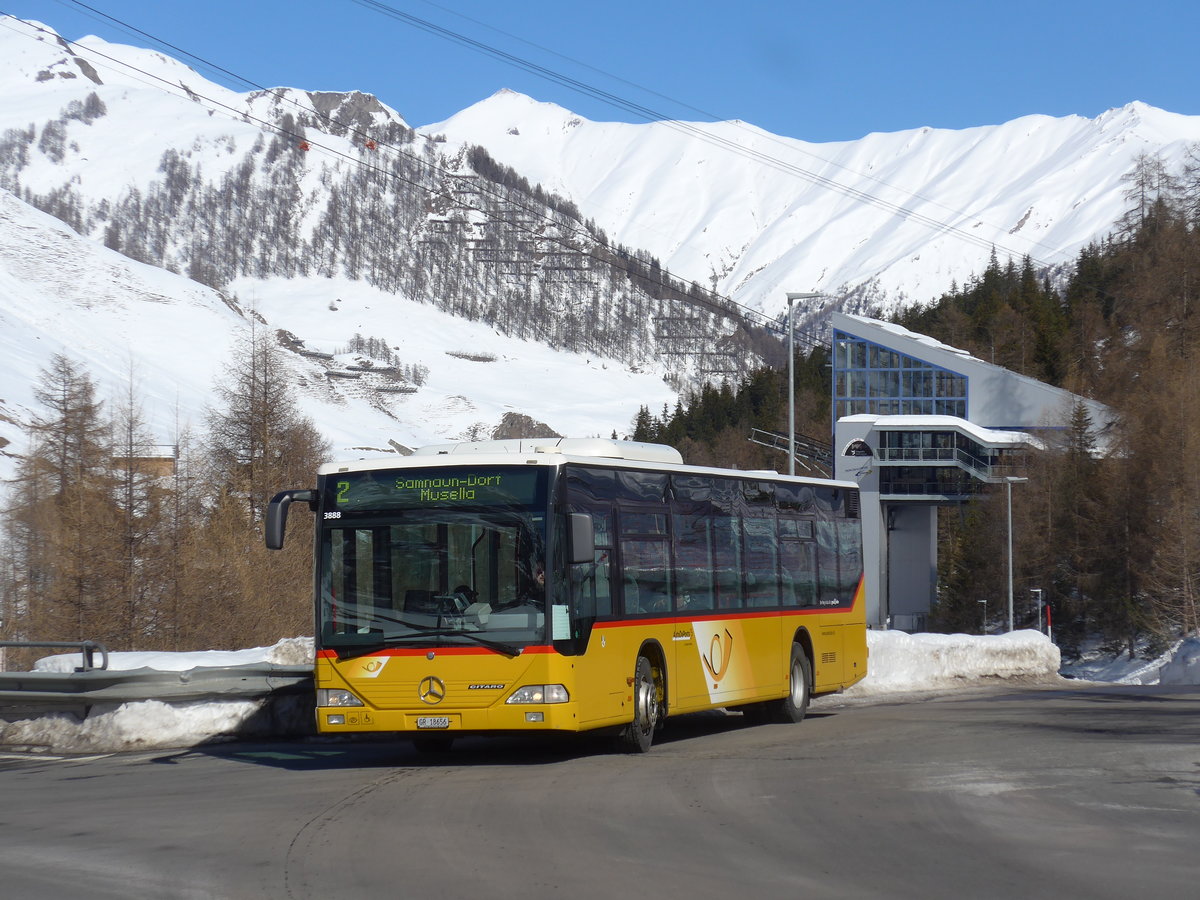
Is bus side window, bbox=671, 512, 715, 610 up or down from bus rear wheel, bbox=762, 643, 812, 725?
up

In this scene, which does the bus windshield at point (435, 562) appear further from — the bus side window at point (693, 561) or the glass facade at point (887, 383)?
the glass facade at point (887, 383)

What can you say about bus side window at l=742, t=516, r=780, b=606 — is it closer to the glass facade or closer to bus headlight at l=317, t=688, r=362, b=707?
bus headlight at l=317, t=688, r=362, b=707

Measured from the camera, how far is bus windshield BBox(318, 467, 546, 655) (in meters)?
13.8

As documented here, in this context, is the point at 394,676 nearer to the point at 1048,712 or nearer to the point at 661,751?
the point at 661,751

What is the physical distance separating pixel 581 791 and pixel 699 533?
512 cm

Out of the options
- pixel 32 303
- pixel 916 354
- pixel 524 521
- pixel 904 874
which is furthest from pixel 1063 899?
pixel 32 303

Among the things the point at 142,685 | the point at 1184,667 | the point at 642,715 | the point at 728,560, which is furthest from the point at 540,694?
the point at 1184,667

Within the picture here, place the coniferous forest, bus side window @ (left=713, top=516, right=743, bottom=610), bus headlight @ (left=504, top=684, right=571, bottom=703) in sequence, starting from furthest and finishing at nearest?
the coniferous forest < bus side window @ (left=713, top=516, right=743, bottom=610) < bus headlight @ (left=504, top=684, right=571, bottom=703)

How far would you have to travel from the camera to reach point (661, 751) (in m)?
15.4

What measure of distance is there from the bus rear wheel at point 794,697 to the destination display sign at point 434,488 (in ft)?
20.8

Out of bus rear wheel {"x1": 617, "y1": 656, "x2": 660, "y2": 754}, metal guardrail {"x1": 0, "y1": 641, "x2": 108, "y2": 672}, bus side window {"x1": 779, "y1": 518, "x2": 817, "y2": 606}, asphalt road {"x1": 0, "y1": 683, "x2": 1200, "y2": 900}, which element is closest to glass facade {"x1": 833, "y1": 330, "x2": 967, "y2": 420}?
bus side window {"x1": 779, "y1": 518, "x2": 817, "y2": 606}

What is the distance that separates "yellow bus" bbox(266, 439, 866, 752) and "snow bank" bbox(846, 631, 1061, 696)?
928 centimetres

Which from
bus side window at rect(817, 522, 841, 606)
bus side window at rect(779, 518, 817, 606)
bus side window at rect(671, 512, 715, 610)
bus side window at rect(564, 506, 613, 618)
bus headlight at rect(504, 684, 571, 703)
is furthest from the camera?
bus side window at rect(817, 522, 841, 606)

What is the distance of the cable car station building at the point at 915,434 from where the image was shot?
85562mm
